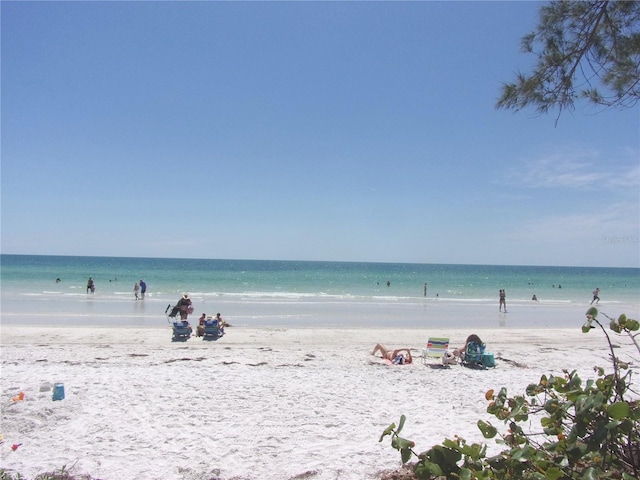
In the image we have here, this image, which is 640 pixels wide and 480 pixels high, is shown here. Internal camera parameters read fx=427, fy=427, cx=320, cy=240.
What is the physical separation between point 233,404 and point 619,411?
6.34m

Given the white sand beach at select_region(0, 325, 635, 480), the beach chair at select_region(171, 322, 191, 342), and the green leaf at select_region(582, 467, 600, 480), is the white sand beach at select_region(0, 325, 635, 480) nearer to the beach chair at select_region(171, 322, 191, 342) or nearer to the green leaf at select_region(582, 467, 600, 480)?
the beach chair at select_region(171, 322, 191, 342)

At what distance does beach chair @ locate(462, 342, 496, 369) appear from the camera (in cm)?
998

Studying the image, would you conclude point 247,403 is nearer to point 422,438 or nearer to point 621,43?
point 422,438

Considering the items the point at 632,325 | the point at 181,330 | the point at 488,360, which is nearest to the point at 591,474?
the point at 632,325

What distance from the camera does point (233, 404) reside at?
7.09 meters

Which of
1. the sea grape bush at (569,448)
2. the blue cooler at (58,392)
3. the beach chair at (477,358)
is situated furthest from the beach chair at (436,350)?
the sea grape bush at (569,448)

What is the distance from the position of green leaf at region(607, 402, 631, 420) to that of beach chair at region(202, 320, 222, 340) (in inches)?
492

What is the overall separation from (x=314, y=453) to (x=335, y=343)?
7.65 meters

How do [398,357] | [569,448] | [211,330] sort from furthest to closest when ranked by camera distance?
[211,330], [398,357], [569,448]

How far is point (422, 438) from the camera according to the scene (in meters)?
5.93

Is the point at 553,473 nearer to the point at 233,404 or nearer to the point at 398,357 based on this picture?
the point at 233,404

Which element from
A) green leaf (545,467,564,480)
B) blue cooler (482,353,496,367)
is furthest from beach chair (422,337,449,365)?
green leaf (545,467,564,480)

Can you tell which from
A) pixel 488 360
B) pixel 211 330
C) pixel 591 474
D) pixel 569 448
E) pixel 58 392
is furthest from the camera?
pixel 211 330

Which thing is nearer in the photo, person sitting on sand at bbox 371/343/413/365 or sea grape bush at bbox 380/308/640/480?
sea grape bush at bbox 380/308/640/480
